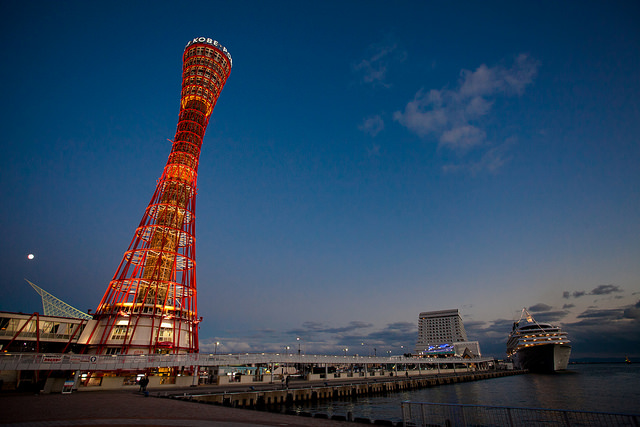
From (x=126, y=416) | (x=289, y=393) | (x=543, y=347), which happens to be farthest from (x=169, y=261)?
(x=543, y=347)

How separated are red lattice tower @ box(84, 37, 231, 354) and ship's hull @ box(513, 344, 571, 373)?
91.4 metres

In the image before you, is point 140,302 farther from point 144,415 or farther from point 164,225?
point 144,415

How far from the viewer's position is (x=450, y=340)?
17550 cm

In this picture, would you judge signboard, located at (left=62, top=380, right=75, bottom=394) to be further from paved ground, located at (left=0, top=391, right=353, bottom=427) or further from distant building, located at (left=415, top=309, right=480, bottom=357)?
distant building, located at (left=415, top=309, right=480, bottom=357)

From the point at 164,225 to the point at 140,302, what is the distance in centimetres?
1215

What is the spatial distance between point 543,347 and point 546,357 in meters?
3.87

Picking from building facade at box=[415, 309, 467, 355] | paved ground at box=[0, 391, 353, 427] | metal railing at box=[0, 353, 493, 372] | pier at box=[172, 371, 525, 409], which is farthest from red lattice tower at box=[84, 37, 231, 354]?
building facade at box=[415, 309, 467, 355]

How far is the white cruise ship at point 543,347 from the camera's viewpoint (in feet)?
292

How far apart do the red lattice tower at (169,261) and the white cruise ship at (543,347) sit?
9053 cm

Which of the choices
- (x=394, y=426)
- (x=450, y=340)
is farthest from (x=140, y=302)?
(x=450, y=340)

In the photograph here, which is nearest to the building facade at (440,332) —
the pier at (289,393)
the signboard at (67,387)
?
the pier at (289,393)

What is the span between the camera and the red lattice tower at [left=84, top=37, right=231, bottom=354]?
45875mm

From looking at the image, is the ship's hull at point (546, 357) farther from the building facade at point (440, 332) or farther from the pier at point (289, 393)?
the building facade at point (440, 332)

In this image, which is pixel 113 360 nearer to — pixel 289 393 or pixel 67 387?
pixel 67 387
